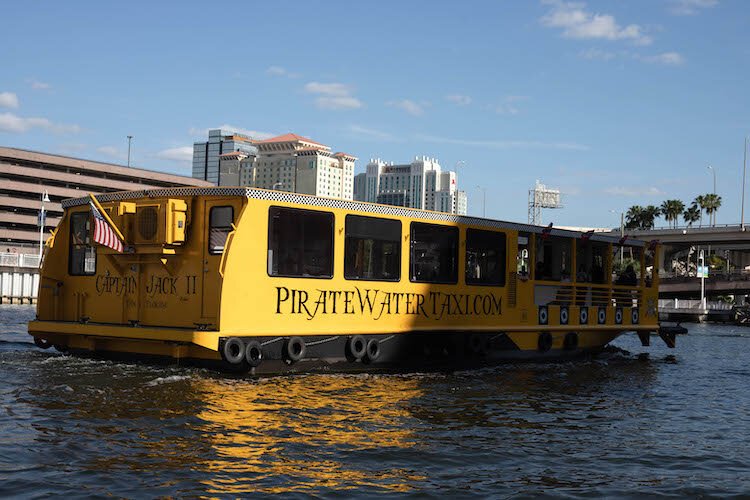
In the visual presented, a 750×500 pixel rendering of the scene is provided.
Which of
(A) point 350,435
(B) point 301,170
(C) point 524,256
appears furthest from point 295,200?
(B) point 301,170

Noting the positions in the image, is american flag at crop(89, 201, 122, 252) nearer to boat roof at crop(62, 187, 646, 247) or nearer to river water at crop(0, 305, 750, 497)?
boat roof at crop(62, 187, 646, 247)

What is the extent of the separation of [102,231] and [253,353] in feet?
10.5

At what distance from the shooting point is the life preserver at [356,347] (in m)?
15.4

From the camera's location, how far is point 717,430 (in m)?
12.5

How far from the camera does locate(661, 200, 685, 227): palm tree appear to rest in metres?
136

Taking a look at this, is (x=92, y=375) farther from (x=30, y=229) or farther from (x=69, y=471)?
(x=30, y=229)

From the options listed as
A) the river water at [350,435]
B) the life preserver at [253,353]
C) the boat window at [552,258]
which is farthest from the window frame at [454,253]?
the life preserver at [253,353]

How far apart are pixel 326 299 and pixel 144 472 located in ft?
23.3

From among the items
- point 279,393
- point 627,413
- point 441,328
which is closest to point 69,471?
point 279,393

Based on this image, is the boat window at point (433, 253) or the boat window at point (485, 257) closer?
the boat window at point (433, 253)

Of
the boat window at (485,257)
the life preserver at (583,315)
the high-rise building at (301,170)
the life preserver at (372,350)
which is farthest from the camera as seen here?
the high-rise building at (301,170)

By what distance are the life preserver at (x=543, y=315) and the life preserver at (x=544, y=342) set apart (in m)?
0.26

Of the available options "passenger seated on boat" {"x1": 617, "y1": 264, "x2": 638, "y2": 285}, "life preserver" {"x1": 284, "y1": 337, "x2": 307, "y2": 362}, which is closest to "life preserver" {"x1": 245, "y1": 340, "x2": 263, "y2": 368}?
"life preserver" {"x1": 284, "y1": 337, "x2": 307, "y2": 362}

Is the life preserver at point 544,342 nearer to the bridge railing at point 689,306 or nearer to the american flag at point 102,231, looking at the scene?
the american flag at point 102,231
